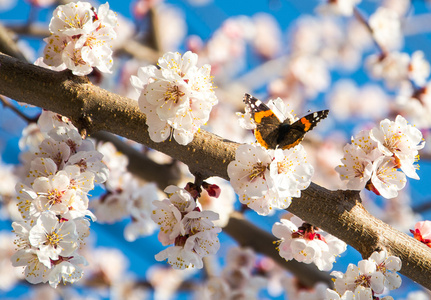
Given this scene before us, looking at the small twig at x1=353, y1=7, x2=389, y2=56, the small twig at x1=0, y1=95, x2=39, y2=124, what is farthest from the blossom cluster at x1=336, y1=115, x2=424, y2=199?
the small twig at x1=353, y1=7, x2=389, y2=56

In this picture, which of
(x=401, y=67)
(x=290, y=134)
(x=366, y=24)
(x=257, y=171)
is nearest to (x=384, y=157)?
(x=290, y=134)

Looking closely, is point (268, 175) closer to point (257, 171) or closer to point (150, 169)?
point (257, 171)

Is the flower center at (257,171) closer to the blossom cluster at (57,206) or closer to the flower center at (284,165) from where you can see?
the flower center at (284,165)


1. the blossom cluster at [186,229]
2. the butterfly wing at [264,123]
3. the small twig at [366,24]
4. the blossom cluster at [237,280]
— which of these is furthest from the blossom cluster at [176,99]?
the small twig at [366,24]

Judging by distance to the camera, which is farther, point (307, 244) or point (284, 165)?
point (307, 244)

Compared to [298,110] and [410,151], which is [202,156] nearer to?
[410,151]

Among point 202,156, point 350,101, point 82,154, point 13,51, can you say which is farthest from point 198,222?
point 350,101

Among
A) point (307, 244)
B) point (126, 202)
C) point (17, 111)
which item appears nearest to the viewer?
point (307, 244)
